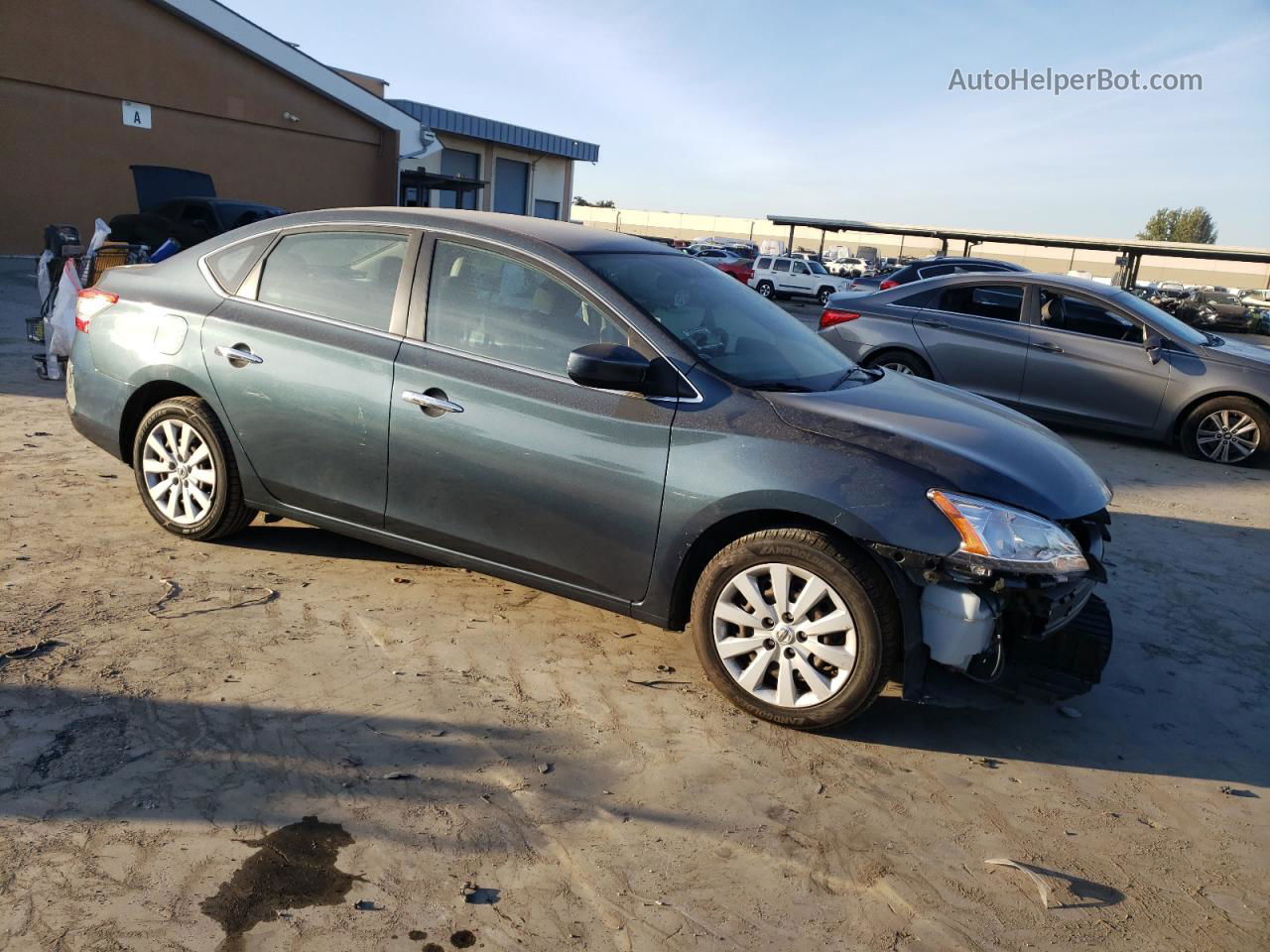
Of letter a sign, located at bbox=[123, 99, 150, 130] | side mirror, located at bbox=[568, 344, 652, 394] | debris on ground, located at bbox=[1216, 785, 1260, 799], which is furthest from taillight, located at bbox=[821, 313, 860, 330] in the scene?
letter a sign, located at bbox=[123, 99, 150, 130]

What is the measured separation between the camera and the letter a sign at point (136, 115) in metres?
19.8

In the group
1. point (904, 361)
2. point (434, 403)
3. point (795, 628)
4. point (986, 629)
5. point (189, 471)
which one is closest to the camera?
point (986, 629)

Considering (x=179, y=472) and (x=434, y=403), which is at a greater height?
(x=434, y=403)

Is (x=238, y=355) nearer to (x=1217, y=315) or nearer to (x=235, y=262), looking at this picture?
(x=235, y=262)

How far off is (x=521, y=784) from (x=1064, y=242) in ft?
135

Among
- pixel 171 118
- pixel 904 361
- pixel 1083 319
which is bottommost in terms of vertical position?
pixel 904 361

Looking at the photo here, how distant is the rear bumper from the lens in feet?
16.0

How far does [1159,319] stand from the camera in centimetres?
895

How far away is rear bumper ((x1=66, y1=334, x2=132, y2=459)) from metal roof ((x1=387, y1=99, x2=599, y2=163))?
1048 inches

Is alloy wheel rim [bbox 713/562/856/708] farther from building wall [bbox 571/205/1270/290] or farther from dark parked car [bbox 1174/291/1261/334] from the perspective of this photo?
building wall [bbox 571/205/1270/290]

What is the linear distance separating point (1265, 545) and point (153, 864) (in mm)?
6567

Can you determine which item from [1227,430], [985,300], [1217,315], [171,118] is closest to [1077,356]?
[985,300]

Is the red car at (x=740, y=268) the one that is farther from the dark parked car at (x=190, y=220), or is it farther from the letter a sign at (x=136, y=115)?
the dark parked car at (x=190, y=220)

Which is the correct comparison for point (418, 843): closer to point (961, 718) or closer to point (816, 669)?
point (816, 669)
